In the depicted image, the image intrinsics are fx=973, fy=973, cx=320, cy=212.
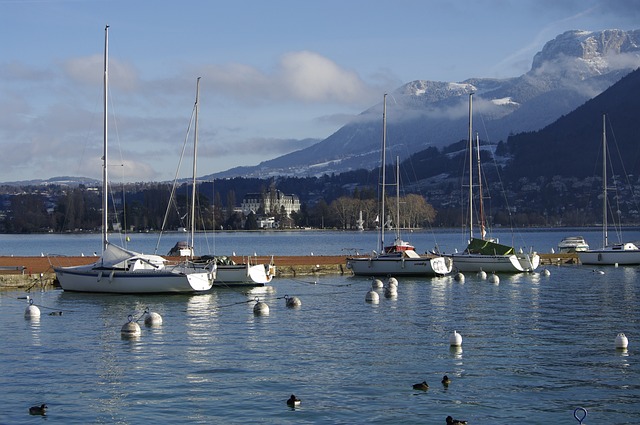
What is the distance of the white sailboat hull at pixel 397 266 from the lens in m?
70.6

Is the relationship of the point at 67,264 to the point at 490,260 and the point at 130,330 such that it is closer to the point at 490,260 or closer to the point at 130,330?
the point at 490,260

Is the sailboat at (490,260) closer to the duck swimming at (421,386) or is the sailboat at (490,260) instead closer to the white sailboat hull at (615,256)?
the white sailboat hull at (615,256)

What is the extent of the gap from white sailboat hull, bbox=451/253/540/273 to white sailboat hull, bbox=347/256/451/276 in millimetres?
4115

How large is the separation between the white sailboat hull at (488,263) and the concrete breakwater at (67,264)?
8896 mm

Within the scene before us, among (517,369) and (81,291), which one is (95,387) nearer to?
(517,369)

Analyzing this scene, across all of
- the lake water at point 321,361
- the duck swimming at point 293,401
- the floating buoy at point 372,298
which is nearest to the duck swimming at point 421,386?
the lake water at point 321,361

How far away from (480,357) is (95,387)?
43.6 ft

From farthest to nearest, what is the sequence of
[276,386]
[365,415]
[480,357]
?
[480,357] → [276,386] → [365,415]

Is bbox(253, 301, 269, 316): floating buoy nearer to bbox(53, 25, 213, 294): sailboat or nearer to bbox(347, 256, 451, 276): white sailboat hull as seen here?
bbox(53, 25, 213, 294): sailboat

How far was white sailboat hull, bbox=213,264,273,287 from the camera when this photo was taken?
59.6 meters

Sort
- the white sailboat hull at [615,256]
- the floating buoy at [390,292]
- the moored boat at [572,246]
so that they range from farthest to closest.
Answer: the moored boat at [572,246] → the white sailboat hull at [615,256] → the floating buoy at [390,292]

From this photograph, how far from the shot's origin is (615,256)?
8794 centimetres

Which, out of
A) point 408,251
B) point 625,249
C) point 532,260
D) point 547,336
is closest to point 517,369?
point 547,336

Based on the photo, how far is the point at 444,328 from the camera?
42000mm
